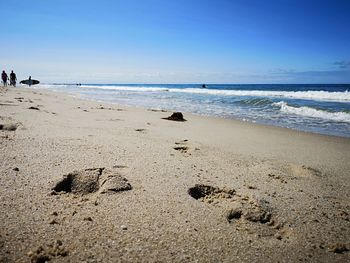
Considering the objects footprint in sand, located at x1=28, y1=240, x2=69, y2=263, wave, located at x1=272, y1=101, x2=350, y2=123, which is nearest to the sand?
footprint in sand, located at x1=28, y1=240, x2=69, y2=263

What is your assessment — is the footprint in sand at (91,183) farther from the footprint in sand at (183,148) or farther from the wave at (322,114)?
the wave at (322,114)

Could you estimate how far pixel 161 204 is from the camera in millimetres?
2445

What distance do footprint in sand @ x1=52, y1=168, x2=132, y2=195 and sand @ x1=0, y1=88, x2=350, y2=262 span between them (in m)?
0.01

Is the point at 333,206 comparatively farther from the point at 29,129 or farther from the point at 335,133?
the point at 335,133

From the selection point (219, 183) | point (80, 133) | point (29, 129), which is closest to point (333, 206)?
point (219, 183)

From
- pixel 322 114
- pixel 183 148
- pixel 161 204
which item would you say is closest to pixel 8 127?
pixel 183 148

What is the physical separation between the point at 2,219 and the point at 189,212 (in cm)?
148

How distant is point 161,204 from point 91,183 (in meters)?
0.80

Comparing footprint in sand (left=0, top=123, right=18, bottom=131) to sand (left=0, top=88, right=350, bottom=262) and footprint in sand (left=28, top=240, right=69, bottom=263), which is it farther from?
footprint in sand (left=28, top=240, right=69, bottom=263)

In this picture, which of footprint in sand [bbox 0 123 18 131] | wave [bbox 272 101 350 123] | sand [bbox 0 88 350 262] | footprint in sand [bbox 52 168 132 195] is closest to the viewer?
sand [bbox 0 88 350 262]

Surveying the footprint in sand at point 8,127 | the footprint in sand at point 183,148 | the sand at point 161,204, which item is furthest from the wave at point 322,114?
the footprint in sand at point 8,127

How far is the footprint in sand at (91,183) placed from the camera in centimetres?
261

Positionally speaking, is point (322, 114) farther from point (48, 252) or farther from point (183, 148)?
point (48, 252)

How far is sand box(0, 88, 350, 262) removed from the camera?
1.86 metres
